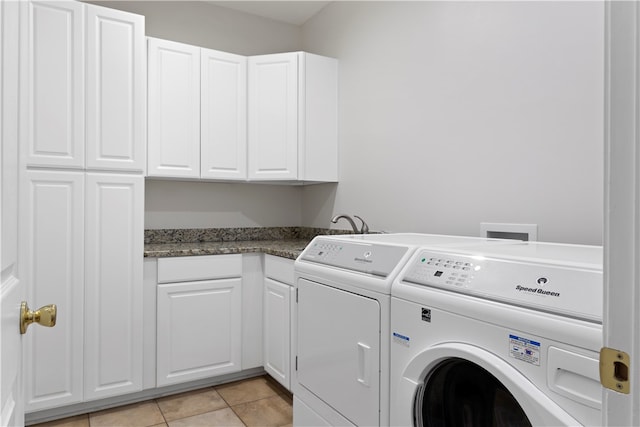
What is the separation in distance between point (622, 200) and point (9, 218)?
86 cm

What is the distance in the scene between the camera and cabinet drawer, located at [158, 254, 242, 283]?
2467mm

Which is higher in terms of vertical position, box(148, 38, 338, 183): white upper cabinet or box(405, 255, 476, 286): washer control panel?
box(148, 38, 338, 183): white upper cabinet

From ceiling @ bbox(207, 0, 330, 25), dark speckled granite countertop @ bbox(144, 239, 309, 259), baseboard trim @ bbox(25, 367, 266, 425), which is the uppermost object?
ceiling @ bbox(207, 0, 330, 25)

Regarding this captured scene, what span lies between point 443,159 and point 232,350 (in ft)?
5.67

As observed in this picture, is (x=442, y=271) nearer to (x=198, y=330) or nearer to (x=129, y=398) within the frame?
(x=198, y=330)

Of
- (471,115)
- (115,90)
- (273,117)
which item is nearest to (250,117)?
(273,117)

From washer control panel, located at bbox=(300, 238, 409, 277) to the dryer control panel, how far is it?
0.11 m

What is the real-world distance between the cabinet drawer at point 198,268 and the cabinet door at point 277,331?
0.24m

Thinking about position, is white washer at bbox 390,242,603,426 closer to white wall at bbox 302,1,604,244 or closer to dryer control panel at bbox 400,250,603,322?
dryer control panel at bbox 400,250,603,322

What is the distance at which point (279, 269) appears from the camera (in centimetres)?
252

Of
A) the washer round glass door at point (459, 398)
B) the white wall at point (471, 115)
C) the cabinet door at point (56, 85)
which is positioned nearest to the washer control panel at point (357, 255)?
the washer round glass door at point (459, 398)

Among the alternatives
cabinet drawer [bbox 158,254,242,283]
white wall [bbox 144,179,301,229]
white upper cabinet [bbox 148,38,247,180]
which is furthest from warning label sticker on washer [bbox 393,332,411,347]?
white wall [bbox 144,179,301,229]

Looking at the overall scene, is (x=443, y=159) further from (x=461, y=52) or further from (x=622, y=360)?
(x=622, y=360)

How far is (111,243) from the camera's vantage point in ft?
7.59
